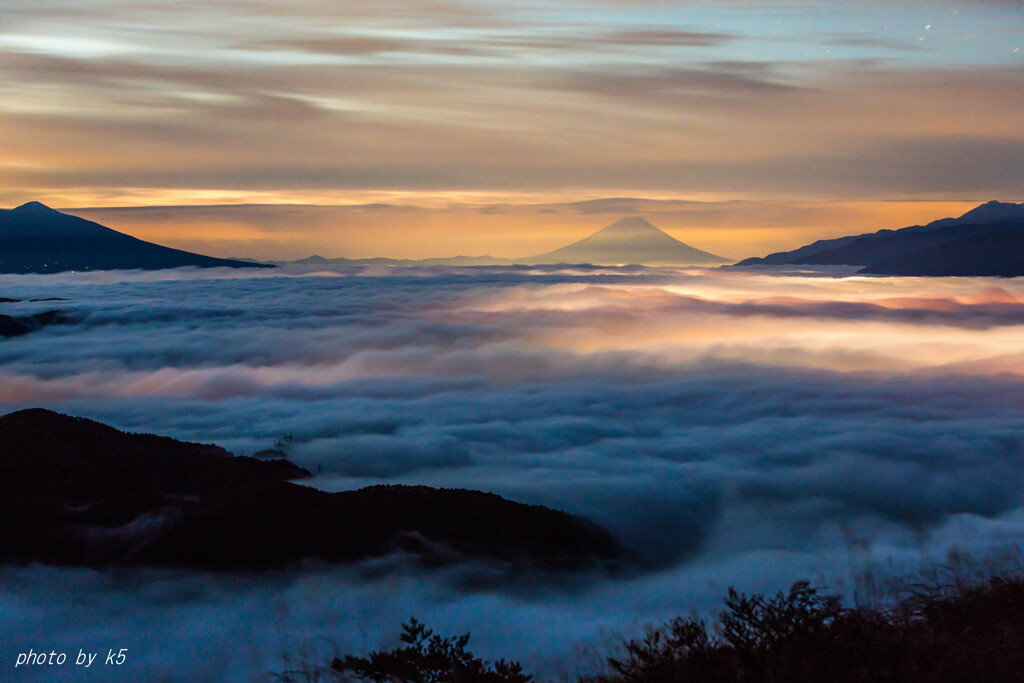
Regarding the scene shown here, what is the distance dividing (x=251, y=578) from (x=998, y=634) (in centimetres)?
2134

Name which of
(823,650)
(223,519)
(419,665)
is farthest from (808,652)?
(223,519)

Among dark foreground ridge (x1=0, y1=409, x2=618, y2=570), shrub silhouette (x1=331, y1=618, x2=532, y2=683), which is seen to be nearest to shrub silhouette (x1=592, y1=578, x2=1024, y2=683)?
shrub silhouette (x1=331, y1=618, x2=532, y2=683)

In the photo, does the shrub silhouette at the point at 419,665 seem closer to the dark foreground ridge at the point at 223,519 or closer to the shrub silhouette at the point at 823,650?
the shrub silhouette at the point at 823,650

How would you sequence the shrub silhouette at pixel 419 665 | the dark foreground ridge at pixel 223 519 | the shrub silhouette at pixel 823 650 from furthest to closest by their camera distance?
the dark foreground ridge at pixel 223 519
the shrub silhouette at pixel 419 665
the shrub silhouette at pixel 823 650

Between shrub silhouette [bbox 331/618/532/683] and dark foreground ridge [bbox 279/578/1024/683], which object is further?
shrub silhouette [bbox 331/618/532/683]

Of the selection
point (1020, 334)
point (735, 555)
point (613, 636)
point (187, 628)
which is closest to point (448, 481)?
point (735, 555)

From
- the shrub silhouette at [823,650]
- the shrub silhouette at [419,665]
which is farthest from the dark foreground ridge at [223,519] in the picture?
the shrub silhouette at [823,650]

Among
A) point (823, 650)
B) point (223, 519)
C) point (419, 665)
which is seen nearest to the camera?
point (823, 650)

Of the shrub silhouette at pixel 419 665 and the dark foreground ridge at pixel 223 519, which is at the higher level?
the shrub silhouette at pixel 419 665

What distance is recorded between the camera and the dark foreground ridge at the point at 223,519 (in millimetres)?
26328

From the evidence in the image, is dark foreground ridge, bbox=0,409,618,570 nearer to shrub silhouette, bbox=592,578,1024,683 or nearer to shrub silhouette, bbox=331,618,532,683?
shrub silhouette, bbox=331,618,532,683

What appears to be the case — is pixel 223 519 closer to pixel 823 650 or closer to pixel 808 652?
pixel 808 652

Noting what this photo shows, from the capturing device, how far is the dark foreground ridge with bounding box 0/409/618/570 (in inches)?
1037

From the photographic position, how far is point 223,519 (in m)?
27.9
